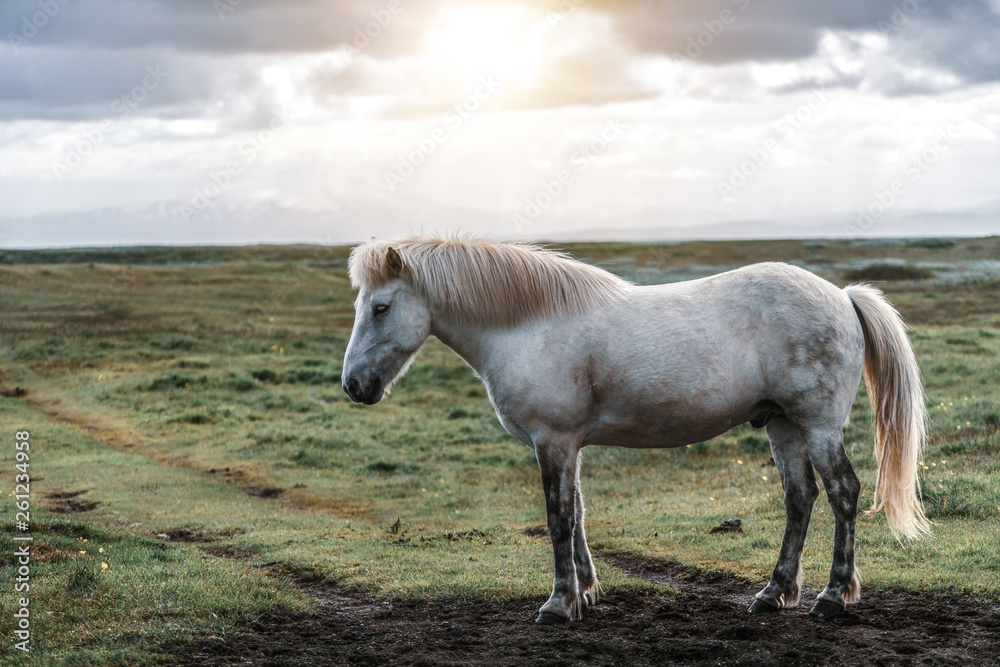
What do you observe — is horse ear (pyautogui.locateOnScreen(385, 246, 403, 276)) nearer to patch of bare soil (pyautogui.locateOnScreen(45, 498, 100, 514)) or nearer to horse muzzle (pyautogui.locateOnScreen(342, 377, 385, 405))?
horse muzzle (pyautogui.locateOnScreen(342, 377, 385, 405))

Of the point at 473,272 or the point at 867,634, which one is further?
the point at 473,272

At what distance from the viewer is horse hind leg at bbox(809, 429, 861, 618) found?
246 inches

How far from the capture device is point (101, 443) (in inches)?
631

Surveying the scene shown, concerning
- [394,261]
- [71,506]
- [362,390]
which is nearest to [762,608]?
[362,390]

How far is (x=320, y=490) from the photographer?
1311cm

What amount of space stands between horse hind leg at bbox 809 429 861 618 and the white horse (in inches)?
0.4

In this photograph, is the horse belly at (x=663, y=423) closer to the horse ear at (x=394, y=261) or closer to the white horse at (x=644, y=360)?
the white horse at (x=644, y=360)

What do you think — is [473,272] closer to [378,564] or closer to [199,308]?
[378,564]

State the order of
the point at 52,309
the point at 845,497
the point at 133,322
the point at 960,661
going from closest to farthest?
the point at 960,661, the point at 845,497, the point at 133,322, the point at 52,309

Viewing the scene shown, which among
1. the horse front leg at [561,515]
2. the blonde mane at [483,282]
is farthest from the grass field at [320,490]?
the blonde mane at [483,282]

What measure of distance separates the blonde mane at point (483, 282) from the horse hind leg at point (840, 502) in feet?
6.88

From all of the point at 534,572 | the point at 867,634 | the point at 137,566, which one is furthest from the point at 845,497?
the point at 137,566

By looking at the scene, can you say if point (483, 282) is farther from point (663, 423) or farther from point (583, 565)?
point (583, 565)

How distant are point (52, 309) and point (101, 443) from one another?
69.7ft
